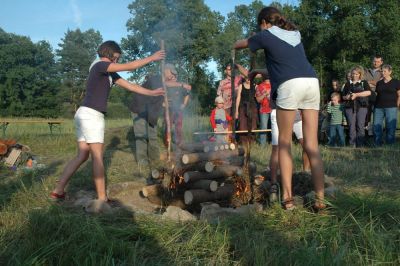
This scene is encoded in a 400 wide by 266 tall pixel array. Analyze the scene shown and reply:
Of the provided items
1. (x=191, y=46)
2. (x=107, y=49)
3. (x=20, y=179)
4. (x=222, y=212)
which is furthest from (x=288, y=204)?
(x=191, y=46)

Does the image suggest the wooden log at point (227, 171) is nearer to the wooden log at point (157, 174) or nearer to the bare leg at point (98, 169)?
the wooden log at point (157, 174)

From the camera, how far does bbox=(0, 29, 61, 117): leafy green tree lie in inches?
2050

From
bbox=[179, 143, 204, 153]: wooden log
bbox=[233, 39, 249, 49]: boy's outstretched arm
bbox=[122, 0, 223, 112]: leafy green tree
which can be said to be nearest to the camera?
bbox=[233, 39, 249, 49]: boy's outstretched arm

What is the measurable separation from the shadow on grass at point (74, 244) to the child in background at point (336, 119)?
7.47 m

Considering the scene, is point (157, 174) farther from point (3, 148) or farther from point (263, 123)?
point (263, 123)

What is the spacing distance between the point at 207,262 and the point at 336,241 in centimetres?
93

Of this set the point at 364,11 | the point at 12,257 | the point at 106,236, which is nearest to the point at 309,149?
the point at 106,236

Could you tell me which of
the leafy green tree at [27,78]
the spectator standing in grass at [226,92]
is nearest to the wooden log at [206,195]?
the spectator standing in grass at [226,92]

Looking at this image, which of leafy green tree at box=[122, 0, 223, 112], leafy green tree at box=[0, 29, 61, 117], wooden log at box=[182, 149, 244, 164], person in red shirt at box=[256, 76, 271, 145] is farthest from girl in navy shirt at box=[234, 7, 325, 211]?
leafy green tree at box=[0, 29, 61, 117]

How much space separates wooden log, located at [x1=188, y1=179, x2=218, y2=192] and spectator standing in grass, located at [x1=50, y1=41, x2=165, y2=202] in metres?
1.01

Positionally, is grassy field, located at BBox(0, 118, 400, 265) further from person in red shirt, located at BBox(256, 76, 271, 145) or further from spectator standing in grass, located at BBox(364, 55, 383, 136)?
spectator standing in grass, located at BBox(364, 55, 383, 136)

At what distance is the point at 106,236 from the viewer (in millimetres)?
3141

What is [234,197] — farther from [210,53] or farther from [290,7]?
[290,7]

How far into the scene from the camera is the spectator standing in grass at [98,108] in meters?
4.64
